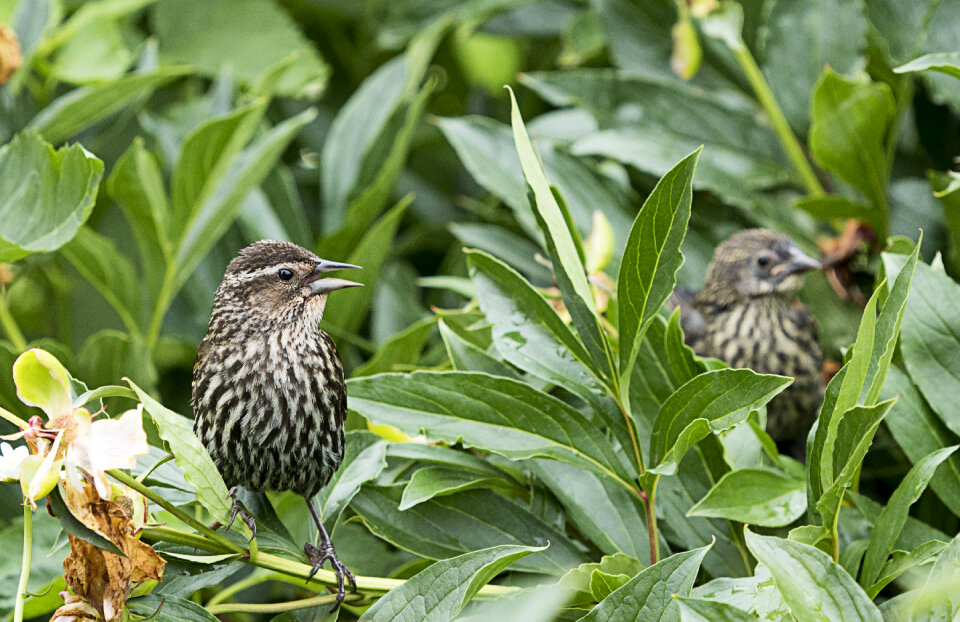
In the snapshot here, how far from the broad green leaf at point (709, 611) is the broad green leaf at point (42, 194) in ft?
3.15

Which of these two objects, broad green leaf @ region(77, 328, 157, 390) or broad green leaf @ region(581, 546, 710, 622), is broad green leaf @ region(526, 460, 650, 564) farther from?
broad green leaf @ region(77, 328, 157, 390)

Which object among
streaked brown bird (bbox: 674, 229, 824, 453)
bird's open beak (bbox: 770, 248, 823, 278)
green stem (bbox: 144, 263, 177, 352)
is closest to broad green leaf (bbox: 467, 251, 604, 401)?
green stem (bbox: 144, 263, 177, 352)

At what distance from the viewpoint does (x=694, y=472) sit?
59.8 inches

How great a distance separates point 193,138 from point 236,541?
3.18 feet

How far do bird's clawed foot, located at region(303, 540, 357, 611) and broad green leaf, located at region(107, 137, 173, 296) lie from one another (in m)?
0.91

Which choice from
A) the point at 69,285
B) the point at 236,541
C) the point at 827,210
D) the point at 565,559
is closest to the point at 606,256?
the point at 827,210

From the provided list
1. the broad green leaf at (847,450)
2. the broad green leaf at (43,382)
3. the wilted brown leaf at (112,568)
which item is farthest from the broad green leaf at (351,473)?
the broad green leaf at (847,450)

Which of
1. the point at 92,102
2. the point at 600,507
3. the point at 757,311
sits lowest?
the point at 757,311

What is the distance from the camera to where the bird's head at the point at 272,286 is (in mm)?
1399

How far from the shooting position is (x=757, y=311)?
2.48 m

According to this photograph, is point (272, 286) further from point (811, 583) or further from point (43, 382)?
point (811, 583)

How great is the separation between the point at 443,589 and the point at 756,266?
1502 mm

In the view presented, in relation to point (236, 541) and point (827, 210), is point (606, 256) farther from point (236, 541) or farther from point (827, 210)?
point (236, 541)

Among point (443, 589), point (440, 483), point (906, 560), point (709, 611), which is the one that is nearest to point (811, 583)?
point (709, 611)
